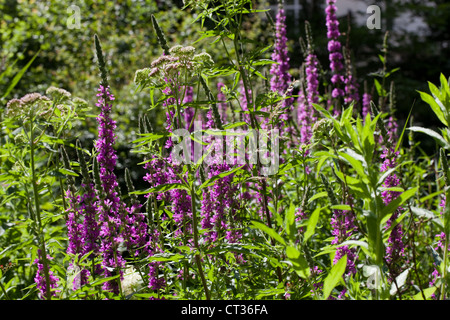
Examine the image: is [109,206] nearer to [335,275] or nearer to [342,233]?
[342,233]

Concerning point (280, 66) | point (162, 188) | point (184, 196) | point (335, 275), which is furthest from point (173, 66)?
point (280, 66)

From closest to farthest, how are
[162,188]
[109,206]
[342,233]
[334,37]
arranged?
1. [162,188]
2. [342,233]
3. [109,206]
4. [334,37]

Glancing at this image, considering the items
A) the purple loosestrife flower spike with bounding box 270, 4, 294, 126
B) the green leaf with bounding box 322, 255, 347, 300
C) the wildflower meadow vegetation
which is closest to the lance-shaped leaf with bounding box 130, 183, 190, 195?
the wildflower meadow vegetation

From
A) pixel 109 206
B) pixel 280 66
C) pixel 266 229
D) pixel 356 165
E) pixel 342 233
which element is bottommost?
pixel 342 233

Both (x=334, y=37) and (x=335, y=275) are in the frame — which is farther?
(x=334, y=37)

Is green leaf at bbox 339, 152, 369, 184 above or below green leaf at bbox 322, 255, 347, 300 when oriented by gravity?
above

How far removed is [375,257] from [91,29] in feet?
30.0

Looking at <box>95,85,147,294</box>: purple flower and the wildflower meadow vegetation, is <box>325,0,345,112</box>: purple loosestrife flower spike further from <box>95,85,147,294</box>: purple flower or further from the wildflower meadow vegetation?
<box>95,85,147,294</box>: purple flower

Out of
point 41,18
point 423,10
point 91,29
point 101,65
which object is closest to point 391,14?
point 423,10

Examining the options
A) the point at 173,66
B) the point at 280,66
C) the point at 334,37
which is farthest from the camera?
the point at 334,37

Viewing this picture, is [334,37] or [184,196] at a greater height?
[334,37]
